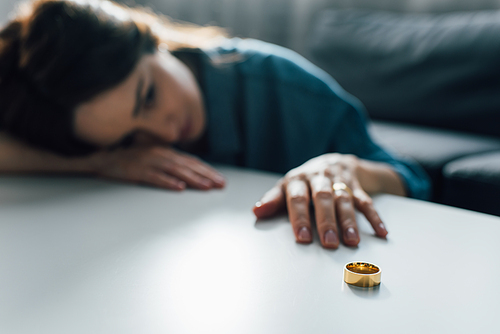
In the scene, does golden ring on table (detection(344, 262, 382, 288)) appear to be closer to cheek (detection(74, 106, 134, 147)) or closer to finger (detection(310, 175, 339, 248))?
finger (detection(310, 175, 339, 248))

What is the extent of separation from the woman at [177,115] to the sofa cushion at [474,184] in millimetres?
213

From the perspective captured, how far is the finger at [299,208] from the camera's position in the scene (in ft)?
1.70

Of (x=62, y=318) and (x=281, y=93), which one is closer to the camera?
(x=62, y=318)

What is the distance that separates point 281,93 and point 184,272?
2.29 feet

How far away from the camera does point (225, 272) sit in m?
0.43

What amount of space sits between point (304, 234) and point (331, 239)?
4 centimetres

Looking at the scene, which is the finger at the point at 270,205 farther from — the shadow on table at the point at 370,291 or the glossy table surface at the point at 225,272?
the shadow on table at the point at 370,291

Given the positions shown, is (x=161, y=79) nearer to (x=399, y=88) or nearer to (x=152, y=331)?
(x=152, y=331)

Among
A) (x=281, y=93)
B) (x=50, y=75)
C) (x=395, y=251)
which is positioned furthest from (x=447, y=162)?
(x=50, y=75)

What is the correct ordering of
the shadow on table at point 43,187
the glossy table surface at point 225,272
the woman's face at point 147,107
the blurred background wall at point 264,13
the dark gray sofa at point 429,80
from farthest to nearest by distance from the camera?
the blurred background wall at point 264,13, the dark gray sofa at point 429,80, the woman's face at point 147,107, the shadow on table at point 43,187, the glossy table surface at point 225,272

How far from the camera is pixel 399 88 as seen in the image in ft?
5.47

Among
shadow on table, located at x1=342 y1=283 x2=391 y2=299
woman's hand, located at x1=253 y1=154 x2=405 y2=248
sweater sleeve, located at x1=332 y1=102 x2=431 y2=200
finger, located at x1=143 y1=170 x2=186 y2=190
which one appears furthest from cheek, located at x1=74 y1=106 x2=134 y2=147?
shadow on table, located at x1=342 y1=283 x2=391 y2=299

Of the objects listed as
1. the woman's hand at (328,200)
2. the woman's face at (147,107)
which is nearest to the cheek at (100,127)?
the woman's face at (147,107)

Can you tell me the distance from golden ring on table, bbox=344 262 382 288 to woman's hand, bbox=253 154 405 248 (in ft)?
0.21
